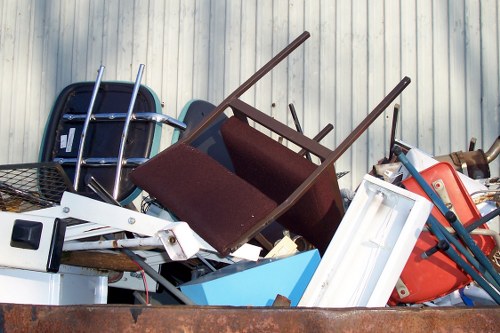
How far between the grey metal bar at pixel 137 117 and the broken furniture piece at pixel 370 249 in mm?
914

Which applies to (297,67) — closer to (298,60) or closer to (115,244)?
(298,60)

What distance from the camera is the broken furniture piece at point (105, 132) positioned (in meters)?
2.40

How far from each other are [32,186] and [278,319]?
1502 millimetres

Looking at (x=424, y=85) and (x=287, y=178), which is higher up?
(x=424, y=85)

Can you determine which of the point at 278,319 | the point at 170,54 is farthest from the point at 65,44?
the point at 278,319

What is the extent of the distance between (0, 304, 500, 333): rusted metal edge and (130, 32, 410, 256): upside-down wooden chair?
516mm

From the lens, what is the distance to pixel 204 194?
72.7 inches

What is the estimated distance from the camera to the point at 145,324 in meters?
1.16

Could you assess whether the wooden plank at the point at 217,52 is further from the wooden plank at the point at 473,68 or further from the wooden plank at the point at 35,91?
the wooden plank at the point at 473,68

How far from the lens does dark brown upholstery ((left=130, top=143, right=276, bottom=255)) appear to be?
1.73 m

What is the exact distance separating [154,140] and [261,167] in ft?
2.01

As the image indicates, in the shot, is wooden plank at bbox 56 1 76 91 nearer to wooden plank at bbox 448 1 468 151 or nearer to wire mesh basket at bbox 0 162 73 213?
wire mesh basket at bbox 0 162 73 213

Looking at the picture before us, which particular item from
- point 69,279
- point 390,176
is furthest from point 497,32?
point 69,279

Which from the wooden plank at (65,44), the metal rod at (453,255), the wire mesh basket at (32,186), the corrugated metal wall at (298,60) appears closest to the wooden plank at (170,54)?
the corrugated metal wall at (298,60)
